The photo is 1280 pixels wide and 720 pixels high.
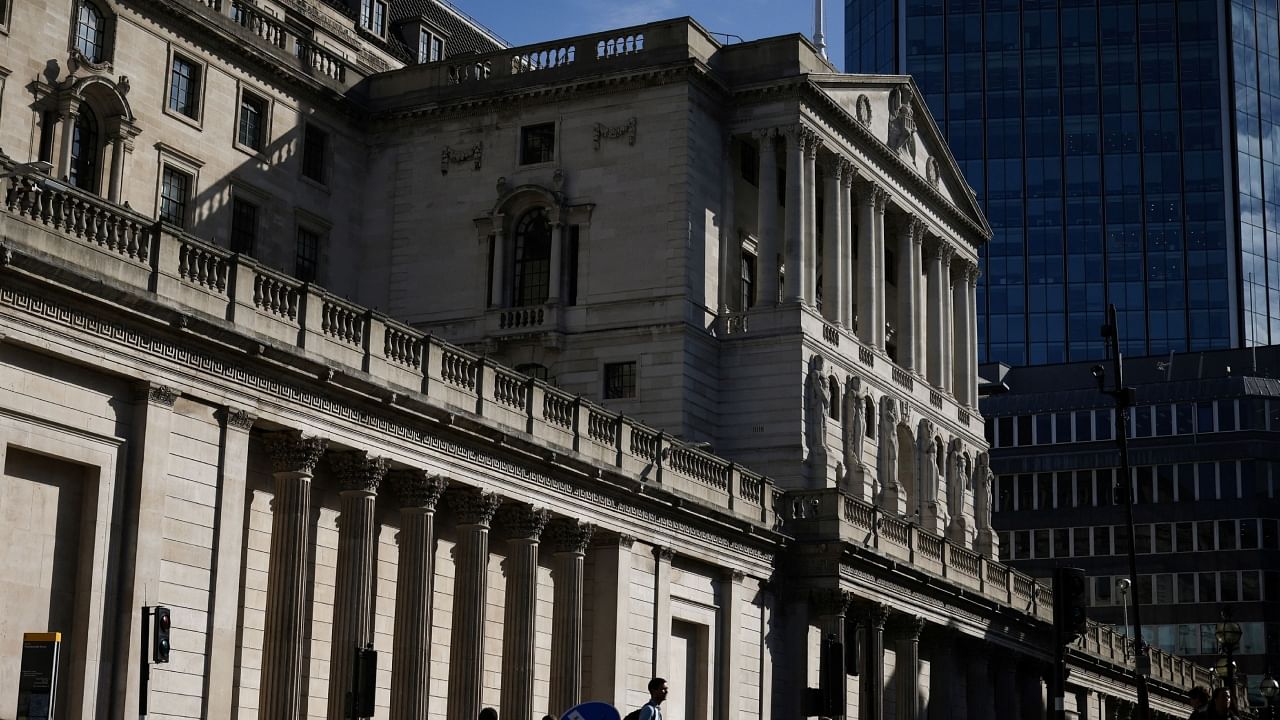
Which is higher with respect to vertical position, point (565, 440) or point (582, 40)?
point (582, 40)

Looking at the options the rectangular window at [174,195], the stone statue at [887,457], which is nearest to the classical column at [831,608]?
the stone statue at [887,457]

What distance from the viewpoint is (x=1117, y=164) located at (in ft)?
461

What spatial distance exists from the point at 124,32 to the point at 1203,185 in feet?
326

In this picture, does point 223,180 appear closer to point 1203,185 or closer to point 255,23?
point 255,23

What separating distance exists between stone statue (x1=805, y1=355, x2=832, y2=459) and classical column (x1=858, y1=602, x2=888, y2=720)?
25.0ft

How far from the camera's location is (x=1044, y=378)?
12369 centimetres

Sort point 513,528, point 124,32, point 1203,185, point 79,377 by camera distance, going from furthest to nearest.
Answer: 1. point 1203,185
2. point 124,32
3. point 513,528
4. point 79,377

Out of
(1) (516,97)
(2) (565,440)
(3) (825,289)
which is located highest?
(1) (516,97)

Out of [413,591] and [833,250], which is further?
[833,250]

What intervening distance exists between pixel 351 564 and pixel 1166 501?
8229 cm

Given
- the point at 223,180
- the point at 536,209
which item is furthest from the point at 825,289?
the point at 223,180

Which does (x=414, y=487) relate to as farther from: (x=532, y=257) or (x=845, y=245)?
(x=845, y=245)

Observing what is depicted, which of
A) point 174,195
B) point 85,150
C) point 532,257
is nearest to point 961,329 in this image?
point 532,257

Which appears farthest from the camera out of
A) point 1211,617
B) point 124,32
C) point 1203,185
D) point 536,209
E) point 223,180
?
point 1203,185
